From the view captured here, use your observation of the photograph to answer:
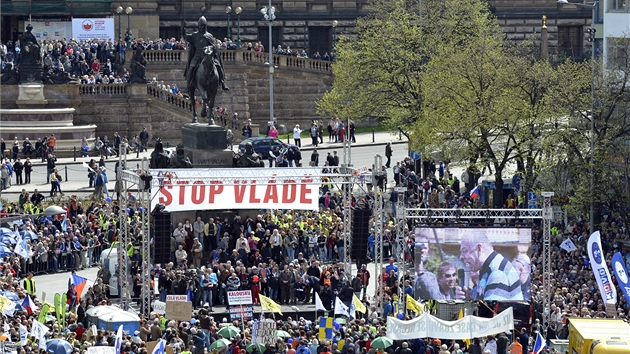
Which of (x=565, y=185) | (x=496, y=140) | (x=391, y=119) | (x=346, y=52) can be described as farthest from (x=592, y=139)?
(x=346, y=52)

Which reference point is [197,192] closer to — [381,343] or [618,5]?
[381,343]

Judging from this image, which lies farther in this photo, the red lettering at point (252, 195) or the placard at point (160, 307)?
the red lettering at point (252, 195)

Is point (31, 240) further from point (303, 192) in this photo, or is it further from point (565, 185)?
point (565, 185)

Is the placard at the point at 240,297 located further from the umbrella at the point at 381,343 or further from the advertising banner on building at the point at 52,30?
the advertising banner on building at the point at 52,30

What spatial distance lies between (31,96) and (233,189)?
29.3 metres

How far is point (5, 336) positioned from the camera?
3759cm

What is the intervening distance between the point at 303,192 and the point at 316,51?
46.8 metres

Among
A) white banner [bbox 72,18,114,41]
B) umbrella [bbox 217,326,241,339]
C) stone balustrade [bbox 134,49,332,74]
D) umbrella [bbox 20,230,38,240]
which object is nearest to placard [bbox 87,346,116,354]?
umbrella [bbox 217,326,241,339]

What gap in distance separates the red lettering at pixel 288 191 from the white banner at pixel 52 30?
39.4 m

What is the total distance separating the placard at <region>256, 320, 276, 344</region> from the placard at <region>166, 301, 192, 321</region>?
295 centimetres

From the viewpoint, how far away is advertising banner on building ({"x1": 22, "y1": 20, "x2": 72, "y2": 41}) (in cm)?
A: 8650

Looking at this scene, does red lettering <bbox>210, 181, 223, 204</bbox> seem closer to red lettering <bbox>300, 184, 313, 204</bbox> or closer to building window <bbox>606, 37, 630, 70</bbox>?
red lettering <bbox>300, 184, 313, 204</bbox>

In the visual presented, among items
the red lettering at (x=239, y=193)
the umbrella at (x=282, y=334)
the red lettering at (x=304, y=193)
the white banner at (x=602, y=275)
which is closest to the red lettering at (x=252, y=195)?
the red lettering at (x=239, y=193)

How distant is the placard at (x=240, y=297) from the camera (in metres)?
45.6
